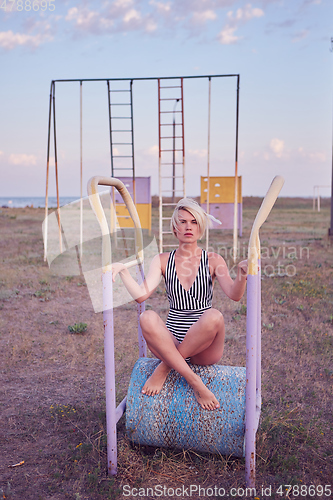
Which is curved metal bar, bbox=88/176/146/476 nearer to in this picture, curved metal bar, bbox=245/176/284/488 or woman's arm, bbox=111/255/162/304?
woman's arm, bbox=111/255/162/304

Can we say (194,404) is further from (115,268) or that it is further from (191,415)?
(115,268)

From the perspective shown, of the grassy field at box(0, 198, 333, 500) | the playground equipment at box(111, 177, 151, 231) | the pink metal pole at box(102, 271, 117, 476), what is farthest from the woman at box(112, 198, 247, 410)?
the playground equipment at box(111, 177, 151, 231)

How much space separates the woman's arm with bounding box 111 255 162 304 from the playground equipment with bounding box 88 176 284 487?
7.3 inches

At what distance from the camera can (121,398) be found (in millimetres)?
3340

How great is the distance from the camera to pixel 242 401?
2.45m

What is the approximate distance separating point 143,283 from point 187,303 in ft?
1.00

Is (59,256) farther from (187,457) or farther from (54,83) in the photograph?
(187,457)

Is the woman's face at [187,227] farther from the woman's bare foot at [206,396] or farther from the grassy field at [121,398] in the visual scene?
the grassy field at [121,398]

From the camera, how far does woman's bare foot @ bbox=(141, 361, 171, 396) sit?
253 centimetres

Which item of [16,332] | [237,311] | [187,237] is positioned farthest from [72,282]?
[187,237]

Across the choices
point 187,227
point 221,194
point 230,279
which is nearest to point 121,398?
point 230,279

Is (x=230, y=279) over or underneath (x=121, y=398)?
over

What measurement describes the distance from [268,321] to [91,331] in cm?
220

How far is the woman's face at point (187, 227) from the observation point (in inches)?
103
